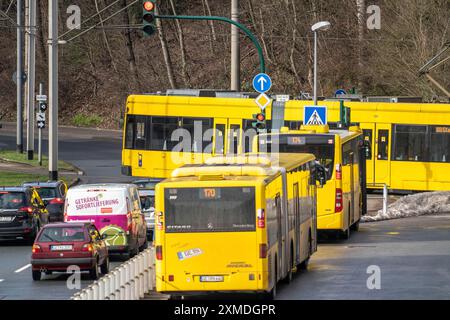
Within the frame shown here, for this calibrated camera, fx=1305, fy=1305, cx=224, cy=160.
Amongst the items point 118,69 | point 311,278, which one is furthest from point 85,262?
point 118,69

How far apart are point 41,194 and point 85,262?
555 inches

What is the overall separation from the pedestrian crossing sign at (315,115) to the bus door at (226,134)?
7.68 m

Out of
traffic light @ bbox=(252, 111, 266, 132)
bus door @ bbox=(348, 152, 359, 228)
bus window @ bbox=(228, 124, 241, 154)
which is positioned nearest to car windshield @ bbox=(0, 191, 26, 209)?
traffic light @ bbox=(252, 111, 266, 132)

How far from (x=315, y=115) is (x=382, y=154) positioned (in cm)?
873

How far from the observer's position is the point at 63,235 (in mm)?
27453

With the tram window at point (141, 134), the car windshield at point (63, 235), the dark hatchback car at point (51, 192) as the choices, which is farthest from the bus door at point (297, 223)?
the tram window at point (141, 134)

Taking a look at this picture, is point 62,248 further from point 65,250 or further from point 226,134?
point 226,134

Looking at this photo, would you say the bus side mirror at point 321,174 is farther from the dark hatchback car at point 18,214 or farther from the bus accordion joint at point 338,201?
the dark hatchback car at point 18,214

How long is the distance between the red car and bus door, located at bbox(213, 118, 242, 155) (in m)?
21.0

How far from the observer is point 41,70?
95.4 metres

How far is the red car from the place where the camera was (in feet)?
88.9

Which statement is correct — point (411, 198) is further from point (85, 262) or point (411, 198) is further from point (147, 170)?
point (85, 262)

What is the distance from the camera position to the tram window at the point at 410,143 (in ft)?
158

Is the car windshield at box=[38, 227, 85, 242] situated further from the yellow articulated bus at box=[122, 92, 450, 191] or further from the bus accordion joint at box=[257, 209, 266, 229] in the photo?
the yellow articulated bus at box=[122, 92, 450, 191]
